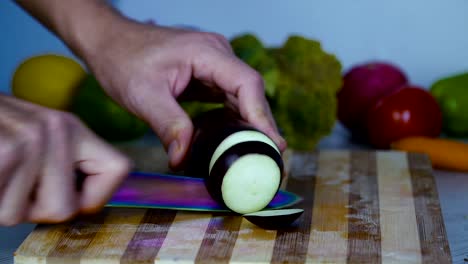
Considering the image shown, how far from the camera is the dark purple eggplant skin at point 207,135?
112cm

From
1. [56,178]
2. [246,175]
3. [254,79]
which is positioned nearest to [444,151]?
[254,79]

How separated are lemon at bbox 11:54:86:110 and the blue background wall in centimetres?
42

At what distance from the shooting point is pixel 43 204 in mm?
897

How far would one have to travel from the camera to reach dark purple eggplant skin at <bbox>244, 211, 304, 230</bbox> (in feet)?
3.37

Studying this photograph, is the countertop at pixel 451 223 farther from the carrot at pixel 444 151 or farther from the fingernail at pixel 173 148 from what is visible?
the fingernail at pixel 173 148

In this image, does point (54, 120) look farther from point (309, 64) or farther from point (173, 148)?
point (309, 64)

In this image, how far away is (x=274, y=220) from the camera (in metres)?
1.03

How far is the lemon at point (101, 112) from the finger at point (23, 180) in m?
0.73

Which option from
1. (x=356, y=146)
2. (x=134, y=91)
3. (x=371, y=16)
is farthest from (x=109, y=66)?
(x=371, y=16)

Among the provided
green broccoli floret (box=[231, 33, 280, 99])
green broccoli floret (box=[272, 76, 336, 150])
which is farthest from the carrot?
green broccoli floret (box=[231, 33, 280, 99])

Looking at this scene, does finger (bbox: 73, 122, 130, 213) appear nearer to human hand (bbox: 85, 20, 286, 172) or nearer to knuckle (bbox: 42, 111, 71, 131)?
knuckle (bbox: 42, 111, 71, 131)

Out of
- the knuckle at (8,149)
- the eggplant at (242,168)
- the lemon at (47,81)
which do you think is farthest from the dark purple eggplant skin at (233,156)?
the lemon at (47,81)

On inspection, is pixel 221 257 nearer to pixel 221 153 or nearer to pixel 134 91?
pixel 221 153

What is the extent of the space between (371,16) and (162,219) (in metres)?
1.20
